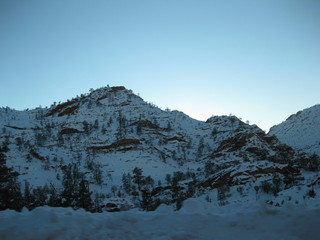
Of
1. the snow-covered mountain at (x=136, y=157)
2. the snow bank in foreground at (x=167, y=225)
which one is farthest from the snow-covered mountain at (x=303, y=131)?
the snow bank in foreground at (x=167, y=225)

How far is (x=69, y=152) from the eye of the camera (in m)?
83.8

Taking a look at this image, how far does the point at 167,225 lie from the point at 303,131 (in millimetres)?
154666

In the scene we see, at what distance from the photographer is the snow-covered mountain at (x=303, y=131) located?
391 feet

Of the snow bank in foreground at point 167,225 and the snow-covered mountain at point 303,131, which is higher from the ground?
the snow-covered mountain at point 303,131

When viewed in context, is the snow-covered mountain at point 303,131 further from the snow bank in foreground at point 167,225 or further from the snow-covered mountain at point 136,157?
the snow bank in foreground at point 167,225

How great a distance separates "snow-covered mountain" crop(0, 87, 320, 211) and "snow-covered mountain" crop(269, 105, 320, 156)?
3112 centimetres

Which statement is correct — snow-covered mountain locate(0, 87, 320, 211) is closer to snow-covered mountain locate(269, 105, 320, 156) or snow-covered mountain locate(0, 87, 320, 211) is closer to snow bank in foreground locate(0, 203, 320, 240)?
snow bank in foreground locate(0, 203, 320, 240)

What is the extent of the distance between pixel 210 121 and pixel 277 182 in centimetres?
9938

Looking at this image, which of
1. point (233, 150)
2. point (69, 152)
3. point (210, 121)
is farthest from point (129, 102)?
point (233, 150)

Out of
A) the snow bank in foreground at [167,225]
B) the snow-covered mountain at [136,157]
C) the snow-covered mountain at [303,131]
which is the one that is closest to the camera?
the snow bank in foreground at [167,225]

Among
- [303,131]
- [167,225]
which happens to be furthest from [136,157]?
[303,131]

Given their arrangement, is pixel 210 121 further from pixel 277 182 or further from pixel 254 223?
pixel 254 223

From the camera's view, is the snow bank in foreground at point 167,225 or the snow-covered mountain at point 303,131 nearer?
the snow bank in foreground at point 167,225

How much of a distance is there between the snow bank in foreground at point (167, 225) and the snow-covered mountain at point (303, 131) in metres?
117
